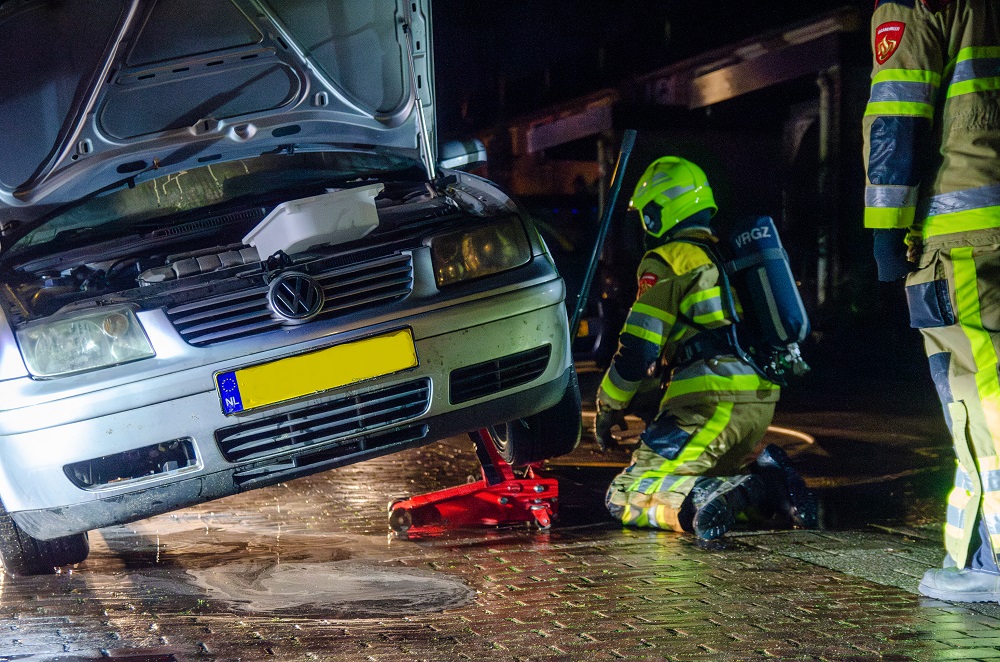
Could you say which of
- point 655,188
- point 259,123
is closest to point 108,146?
point 259,123

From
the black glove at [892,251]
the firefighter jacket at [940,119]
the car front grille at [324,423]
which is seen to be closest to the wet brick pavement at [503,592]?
the car front grille at [324,423]

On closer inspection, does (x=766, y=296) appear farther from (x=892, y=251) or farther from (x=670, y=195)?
(x=892, y=251)

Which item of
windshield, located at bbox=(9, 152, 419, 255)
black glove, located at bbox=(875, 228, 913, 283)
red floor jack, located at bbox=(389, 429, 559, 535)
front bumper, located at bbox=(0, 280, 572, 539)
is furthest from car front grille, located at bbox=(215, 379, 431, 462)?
black glove, located at bbox=(875, 228, 913, 283)

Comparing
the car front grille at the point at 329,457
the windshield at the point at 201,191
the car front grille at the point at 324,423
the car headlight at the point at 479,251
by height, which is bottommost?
the car front grille at the point at 329,457

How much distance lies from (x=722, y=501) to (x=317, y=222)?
198 centimetres

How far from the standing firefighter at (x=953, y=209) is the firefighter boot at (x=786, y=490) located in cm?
112

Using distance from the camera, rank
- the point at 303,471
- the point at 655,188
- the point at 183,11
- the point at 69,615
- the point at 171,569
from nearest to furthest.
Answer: the point at 69,615 → the point at 303,471 → the point at 171,569 → the point at 183,11 → the point at 655,188

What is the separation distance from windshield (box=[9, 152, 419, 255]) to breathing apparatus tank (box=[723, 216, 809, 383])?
152cm

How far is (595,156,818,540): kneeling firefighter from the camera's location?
468 cm

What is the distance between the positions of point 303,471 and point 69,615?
0.90 m

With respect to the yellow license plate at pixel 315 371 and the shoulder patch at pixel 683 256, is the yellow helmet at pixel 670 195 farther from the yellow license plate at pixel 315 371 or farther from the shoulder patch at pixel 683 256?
the yellow license plate at pixel 315 371

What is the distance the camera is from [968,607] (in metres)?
3.42

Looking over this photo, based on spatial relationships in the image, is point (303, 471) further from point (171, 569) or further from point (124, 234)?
point (124, 234)

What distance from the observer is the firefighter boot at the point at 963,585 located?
3400mm
